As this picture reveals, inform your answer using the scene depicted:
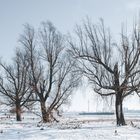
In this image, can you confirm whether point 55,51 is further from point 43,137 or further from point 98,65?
point 43,137

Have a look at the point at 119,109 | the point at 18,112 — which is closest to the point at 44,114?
the point at 18,112

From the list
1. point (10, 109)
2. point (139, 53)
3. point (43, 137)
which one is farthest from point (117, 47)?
point (10, 109)

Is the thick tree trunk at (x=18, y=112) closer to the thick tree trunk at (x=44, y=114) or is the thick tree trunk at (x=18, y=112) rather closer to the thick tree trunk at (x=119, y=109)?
the thick tree trunk at (x=44, y=114)

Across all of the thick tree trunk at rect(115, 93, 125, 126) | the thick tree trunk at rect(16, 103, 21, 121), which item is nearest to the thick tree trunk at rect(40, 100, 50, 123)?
the thick tree trunk at rect(16, 103, 21, 121)

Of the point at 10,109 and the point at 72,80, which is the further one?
the point at 10,109

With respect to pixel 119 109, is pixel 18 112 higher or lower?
lower

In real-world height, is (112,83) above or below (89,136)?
above

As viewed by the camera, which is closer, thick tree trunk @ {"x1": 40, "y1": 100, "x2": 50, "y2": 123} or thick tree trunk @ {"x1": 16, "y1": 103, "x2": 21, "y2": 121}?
thick tree trunk @ {"x1": 40, "y1": 100, "x2": 50, "y2": 123}

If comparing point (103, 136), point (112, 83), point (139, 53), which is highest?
point (139, 53)

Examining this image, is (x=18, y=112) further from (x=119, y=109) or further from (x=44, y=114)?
(x=119, y=109)

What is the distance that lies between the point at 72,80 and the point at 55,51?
3.27 meters

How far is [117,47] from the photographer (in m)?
24.2

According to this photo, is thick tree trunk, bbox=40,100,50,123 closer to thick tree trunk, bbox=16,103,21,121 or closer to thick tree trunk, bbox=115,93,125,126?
thick tree trunk, bbox=16,103,21,121

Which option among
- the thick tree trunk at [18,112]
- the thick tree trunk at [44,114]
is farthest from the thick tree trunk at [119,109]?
the thick tree trunk at [18,112]
